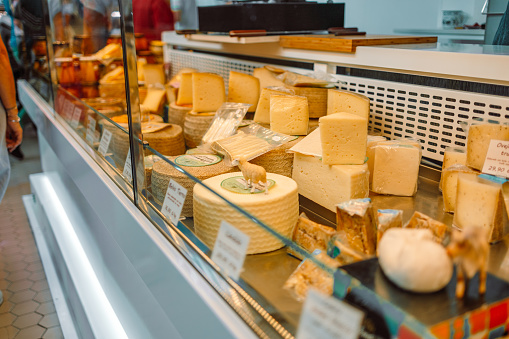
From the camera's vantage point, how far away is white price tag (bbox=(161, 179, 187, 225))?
1.07m

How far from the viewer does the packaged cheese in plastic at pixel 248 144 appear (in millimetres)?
1350

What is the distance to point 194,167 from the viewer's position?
4.32 feet

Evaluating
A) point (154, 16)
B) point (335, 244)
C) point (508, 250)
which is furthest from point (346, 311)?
point (154, 16)

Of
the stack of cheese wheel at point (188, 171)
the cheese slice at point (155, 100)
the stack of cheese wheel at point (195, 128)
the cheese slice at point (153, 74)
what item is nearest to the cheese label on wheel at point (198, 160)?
the stack of cheese wheel at point (188, 171)

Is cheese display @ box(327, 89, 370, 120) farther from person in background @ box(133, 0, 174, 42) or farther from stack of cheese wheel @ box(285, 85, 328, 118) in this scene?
person in background @ box(133, 0, 174, 42)

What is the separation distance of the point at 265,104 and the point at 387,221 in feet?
3.31

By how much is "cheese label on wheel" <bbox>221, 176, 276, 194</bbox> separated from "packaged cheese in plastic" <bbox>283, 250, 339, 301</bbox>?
0.29 m

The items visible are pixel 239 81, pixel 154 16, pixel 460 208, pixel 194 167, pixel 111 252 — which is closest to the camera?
pixel 460 208

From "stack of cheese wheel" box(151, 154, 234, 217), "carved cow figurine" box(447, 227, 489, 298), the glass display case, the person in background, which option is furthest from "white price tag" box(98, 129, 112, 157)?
the person in background

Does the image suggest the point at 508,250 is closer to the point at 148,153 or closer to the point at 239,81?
the point at 148,153

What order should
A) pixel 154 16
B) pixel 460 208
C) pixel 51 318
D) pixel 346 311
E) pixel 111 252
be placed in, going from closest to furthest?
pixel 346 311 < pixel 460 208 < pixel 111 252 < pixel 51 318 < pixel 154 16

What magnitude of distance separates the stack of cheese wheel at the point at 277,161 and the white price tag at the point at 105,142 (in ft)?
1.75

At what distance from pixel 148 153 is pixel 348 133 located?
20.3 inches

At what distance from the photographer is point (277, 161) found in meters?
1.40
